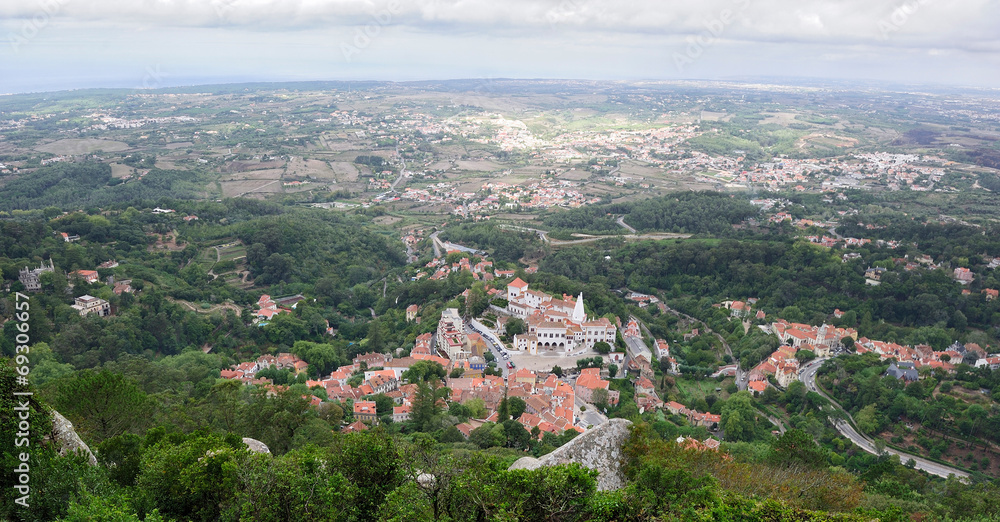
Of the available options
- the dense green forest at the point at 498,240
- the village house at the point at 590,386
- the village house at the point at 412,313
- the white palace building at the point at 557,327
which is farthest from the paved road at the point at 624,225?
the village house at the point at 590,386

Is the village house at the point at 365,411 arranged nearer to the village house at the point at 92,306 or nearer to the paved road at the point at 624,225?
the village house at the point at 92,306

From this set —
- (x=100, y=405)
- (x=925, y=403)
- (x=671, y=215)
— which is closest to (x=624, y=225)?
(x=671, y=215)

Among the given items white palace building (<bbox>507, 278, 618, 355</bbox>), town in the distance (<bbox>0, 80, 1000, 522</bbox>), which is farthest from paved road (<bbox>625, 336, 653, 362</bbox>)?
white palace building (<bbox>507, 278, 618, 355</bbox>)

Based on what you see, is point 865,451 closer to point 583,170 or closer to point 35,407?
point 35,407

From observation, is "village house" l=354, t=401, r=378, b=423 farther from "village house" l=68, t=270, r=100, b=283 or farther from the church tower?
"village house" l=68, t=270, r=100, b=283

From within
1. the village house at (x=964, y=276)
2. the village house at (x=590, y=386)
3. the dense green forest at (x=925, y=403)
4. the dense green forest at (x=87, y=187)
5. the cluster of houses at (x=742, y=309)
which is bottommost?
the dense green forest at (x=925, y=403)

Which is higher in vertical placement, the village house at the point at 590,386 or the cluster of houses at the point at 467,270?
the cluster of houses at the point at 467,270

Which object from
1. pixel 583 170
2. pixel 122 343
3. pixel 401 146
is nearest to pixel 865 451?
pixel 122 343
